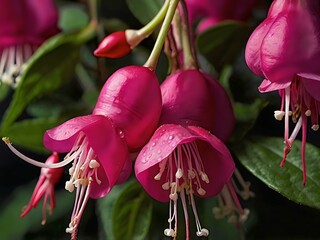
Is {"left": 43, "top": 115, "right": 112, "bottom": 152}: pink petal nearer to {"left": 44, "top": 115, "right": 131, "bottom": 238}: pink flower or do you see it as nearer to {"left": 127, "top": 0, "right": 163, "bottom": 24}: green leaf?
{"left": 44, "top": 115, "right": 131, "bottom": 238}: pink flower

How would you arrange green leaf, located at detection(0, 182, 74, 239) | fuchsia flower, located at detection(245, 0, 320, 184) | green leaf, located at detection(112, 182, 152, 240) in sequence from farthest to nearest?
1. green leaf, located at detection(0, 182, 74, 239)
2. green leaf, located at detection(112, 182, 152, 240)
3. fuchsia flower, located at detection(245, 0, 320, 184)

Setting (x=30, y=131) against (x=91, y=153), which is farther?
(x=30, y=131)

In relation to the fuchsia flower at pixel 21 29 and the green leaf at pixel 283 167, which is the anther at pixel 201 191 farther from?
the fuchsia flower at pixel 21 29

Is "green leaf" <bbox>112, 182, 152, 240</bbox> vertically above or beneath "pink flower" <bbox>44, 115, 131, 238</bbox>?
beneath

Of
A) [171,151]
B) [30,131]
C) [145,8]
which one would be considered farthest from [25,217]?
[171,151]

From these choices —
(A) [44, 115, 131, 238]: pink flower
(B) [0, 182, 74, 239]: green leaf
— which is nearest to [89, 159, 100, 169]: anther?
(A) [44, 115, 131, 238]: pink flower

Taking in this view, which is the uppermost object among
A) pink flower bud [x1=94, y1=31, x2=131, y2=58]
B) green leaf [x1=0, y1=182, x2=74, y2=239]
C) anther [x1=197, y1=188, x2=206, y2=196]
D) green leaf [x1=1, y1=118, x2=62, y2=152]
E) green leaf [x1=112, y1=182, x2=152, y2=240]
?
pink flower bud [x1=94, y1=31, x2=131, y2=58]

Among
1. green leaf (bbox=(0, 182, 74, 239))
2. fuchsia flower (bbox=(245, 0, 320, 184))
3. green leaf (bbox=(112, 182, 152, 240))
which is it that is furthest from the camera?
green leaf (bbox=(0, 182, 74, 239))

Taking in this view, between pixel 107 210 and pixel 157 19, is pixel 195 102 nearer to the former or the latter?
pixel 157 19
